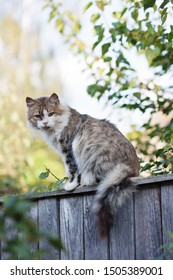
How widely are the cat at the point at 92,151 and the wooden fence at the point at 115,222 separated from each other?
0.18ft

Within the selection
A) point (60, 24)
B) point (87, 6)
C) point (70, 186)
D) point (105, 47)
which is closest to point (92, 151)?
point (70, 186)

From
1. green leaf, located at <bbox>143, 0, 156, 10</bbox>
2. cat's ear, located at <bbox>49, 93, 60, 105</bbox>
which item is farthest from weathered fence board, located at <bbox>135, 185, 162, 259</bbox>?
cat's ear, located at <bbox>49, 93, 60, 105</bbox>

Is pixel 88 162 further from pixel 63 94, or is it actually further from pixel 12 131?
pixel 63 94

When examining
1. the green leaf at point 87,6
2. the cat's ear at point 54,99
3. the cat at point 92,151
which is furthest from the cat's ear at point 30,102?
the green leaf at point 87,6

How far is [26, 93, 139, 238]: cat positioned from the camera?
114 inches

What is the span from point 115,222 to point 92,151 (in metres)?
0.56

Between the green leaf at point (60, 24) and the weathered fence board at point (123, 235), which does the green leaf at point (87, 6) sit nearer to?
the green leaf at point (60, 24)

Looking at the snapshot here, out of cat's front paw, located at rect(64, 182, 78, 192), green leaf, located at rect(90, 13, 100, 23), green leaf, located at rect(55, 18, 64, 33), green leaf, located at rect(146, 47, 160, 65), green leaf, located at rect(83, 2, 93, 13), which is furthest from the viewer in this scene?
green leaf, located at rect(55, 18, 64, 33)

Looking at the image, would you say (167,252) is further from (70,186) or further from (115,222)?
(70,186)

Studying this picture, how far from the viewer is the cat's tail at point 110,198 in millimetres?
2845

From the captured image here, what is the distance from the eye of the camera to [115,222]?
2889 millimetres

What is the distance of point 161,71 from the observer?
14.2 ft

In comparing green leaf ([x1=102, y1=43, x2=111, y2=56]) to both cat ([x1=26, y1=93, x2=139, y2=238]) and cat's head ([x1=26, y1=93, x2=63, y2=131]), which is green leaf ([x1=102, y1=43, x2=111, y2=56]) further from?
cat's head ([x1=26, y1=93, x2=63, y2=131])
